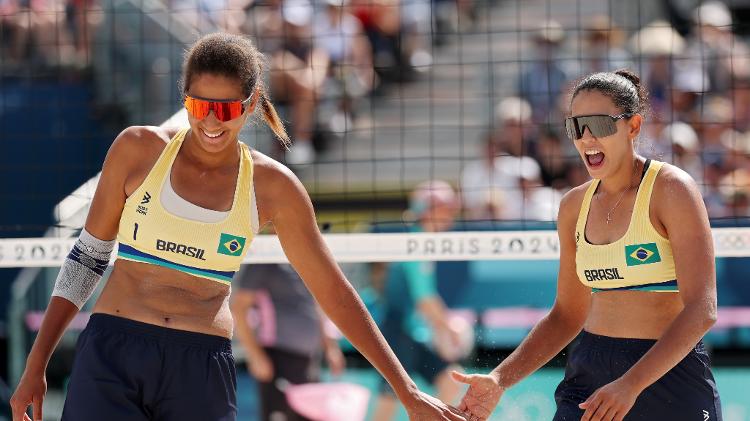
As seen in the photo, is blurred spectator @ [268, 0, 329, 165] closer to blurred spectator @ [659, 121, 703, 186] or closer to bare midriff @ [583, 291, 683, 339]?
blurred spectator @ [659, 121, 703, 186]

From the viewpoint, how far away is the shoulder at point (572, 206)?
4.53m

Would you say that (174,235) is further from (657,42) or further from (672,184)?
(657,42)

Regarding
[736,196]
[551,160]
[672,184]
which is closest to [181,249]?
[672,184]

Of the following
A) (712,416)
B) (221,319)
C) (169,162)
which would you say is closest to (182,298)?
(221,319)

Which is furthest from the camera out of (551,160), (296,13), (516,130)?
(296,13)

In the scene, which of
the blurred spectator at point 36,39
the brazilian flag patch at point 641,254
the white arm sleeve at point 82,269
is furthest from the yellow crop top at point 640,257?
the blurred spectator at point 36,39

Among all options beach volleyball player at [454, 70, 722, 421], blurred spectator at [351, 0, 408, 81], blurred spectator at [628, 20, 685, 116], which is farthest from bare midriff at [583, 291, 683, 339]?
blurred spectator at [351, 0, 408, 81]

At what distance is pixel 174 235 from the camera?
13.4ft

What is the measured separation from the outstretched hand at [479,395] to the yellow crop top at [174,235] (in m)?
1.07

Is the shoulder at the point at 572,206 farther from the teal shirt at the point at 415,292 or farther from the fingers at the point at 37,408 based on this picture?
the teal shirt at the point at 415,292

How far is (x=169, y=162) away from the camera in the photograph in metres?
4.16

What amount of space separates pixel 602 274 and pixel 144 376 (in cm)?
161

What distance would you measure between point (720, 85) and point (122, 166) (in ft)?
24.3

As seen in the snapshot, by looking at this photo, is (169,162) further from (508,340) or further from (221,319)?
(508,340)
